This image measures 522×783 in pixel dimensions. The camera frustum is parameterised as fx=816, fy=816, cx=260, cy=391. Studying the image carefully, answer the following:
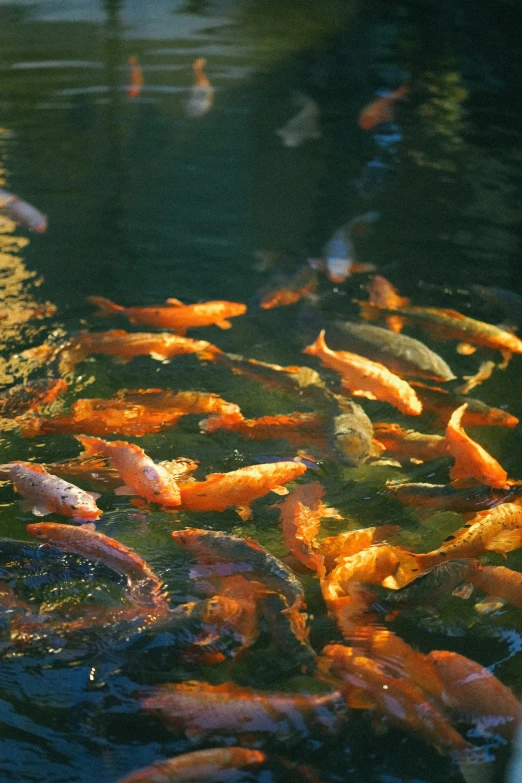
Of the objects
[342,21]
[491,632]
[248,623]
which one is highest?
[342,21]

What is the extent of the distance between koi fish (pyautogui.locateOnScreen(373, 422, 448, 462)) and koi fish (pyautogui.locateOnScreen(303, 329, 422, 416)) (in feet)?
0.64

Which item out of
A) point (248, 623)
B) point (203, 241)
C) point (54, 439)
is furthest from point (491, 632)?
point (203, 241)

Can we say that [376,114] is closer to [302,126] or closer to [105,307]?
[302,126]

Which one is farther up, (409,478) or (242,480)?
(242,480)

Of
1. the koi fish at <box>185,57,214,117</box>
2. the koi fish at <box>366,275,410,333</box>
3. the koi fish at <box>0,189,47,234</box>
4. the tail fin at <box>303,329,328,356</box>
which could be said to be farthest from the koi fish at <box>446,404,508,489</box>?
the koi fish at <box>185,57,214,117</box>

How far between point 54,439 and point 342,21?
6.19 m

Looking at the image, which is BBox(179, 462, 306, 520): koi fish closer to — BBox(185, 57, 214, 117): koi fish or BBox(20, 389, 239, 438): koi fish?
BBox(20, 389, 239, 438): koi fish

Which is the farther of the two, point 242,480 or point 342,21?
point 342,21

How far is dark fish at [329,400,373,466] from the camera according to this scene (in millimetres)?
3488

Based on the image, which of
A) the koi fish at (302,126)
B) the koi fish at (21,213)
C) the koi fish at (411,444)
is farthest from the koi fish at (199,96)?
the koi fish at (411,444)

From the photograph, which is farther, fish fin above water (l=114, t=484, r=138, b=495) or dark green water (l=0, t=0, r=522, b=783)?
fish fin above water (l=114, t=484, r=138, b=495)

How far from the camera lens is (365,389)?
404 centimetres

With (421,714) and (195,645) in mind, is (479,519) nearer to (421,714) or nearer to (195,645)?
(421,714)

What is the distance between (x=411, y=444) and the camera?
3.69 m
